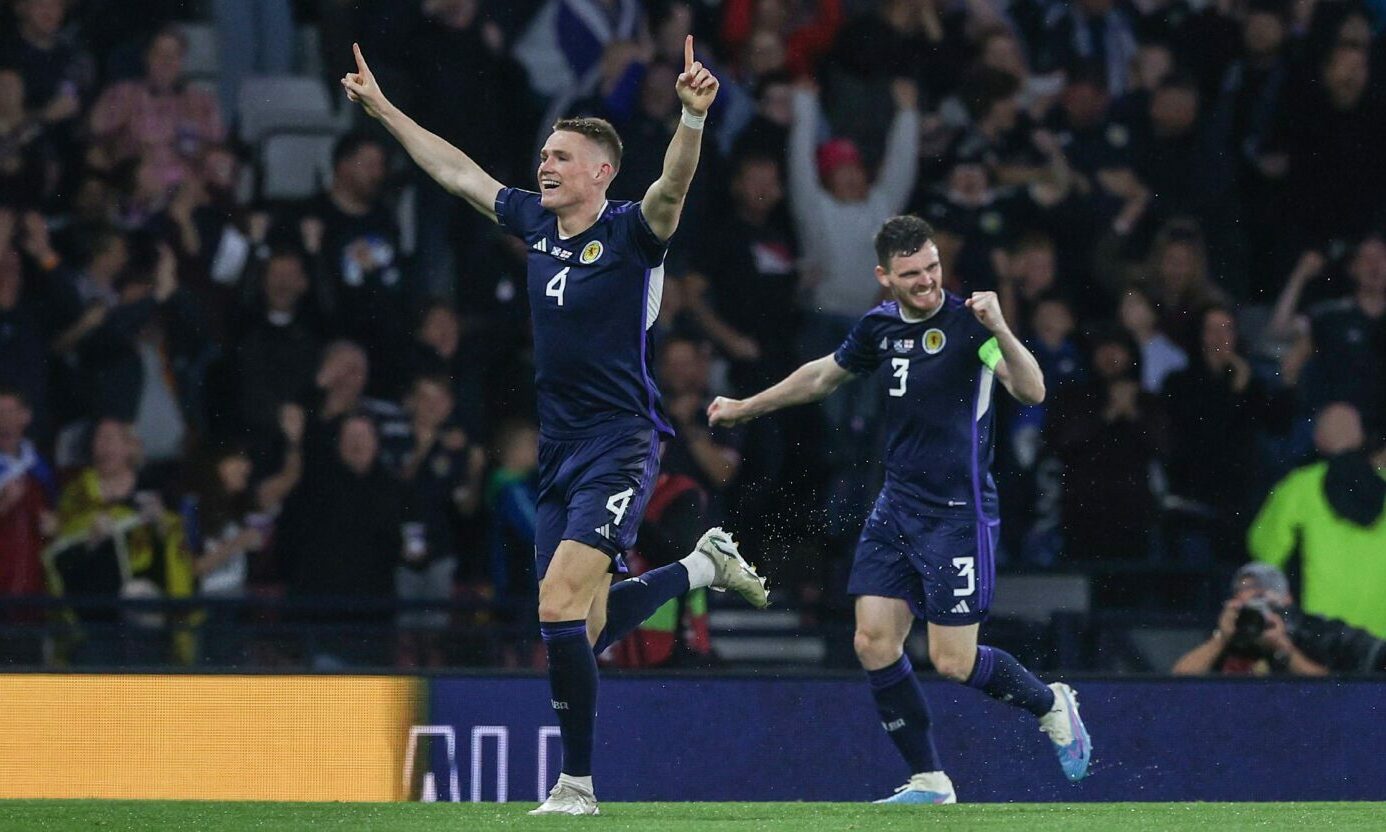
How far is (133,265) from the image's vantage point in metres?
11.4

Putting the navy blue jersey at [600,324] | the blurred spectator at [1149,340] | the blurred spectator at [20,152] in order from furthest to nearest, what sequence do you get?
the blurred spectator at [20,152] < the blurred spectator at [1149,340] < the navy blue jersey at [600,324]

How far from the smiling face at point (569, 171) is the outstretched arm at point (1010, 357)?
1.22m

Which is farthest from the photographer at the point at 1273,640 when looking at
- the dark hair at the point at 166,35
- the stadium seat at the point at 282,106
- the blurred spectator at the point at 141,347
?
the dark hair at the point at 166,35

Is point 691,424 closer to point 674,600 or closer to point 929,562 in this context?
Answer: point 674,600

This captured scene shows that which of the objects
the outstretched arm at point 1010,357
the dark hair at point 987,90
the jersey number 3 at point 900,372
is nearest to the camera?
the outstretched arm at point 1010,357

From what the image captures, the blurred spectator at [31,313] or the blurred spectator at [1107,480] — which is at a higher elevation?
the blurred spectator at [31,313]

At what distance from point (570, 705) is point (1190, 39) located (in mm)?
6990

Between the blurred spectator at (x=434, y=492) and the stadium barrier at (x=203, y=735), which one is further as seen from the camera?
the blurred spectator at (x=434, y=492)

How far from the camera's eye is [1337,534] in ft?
33.6

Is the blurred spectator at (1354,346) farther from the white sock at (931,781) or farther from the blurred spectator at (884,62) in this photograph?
the white sock at (931,781)

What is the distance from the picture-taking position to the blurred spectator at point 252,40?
1237 centimetres

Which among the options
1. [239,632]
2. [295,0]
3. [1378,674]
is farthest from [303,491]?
[1378,674]

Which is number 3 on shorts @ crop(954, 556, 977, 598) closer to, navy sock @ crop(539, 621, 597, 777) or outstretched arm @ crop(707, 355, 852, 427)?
outstretched arm @ crop(707, 355, 852, 427)

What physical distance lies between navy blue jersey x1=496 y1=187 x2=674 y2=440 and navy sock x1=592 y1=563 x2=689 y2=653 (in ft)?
2.43
